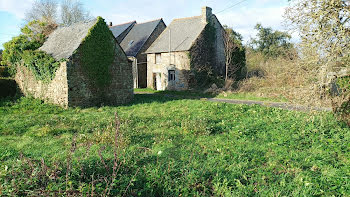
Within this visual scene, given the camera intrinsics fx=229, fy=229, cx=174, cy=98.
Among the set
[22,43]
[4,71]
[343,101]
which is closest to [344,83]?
[343,101]

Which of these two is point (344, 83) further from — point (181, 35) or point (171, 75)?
point (181, 35)

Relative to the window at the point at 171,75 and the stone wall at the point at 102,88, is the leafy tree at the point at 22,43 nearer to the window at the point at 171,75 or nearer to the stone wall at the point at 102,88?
the stone wall at the point at 102,88

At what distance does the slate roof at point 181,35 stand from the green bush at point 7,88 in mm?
13891

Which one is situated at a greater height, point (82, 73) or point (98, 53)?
point (98, 53)

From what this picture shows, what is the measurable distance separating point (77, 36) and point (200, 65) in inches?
501

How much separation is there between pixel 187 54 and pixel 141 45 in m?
7.34

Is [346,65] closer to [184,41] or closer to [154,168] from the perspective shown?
[154,168]

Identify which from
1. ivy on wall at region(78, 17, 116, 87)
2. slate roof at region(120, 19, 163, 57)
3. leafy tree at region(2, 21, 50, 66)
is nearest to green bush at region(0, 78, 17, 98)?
leafy tree at region(2, 21, 50, 66)

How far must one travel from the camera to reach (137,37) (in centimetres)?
2947

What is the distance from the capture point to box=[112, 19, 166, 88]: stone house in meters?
27.9

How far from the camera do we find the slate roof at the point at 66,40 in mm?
14190

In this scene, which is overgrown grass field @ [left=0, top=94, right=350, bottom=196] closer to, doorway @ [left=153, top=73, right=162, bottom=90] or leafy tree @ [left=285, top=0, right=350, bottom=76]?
leafy tree @ [left=285, top=0, right=350, bottom=76]

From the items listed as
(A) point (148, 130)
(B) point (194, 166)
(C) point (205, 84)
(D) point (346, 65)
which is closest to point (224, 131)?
(A) point (148, 130)

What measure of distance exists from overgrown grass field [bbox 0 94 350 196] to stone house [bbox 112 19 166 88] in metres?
17.3
